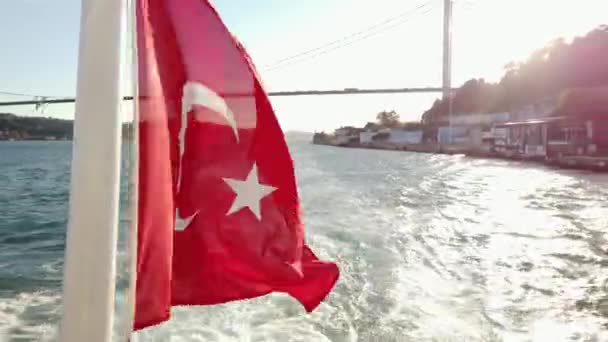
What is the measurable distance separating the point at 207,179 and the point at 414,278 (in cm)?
404

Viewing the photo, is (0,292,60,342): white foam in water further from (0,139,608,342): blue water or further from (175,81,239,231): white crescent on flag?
(175,81,239,231): white crescent on flag

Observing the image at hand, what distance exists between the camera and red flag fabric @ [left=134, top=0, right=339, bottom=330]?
4.12 ft

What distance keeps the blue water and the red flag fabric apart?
85.7 inches

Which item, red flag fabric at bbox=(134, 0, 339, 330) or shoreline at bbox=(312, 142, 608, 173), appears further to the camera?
shoreline at bbox=(312, 142, 608, 173)

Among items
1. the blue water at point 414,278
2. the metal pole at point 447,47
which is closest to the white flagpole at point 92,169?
the blue water at point 414,278

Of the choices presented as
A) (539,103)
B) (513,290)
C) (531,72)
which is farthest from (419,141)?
(513,290)

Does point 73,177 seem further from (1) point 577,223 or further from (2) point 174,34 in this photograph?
(1) point 577,223

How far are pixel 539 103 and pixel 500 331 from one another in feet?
119

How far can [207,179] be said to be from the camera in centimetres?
141

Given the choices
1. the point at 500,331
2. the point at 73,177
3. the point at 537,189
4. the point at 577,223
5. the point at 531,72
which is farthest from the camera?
the point at 531,72

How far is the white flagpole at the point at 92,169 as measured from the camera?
108cm

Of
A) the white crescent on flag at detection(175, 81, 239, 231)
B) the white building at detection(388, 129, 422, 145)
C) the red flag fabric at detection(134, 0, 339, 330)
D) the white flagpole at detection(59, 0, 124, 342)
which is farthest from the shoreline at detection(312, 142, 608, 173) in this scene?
the white flagpole at detection(59, 0, 124, 342)

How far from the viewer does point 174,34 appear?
52.1 inches

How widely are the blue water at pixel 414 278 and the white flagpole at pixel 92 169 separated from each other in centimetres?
257
